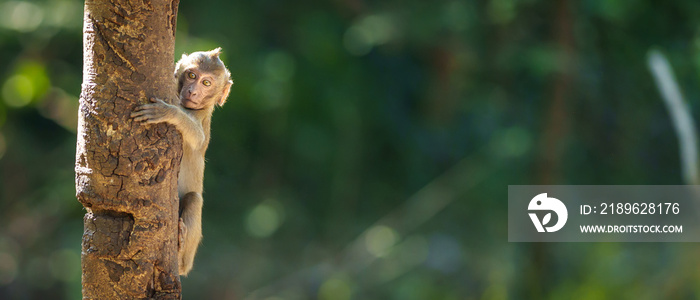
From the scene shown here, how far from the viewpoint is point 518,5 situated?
20.8 feet

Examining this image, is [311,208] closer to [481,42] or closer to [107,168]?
[481,42]

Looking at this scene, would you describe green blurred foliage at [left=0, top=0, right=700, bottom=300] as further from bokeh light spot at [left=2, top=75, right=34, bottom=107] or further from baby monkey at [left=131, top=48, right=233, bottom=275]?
baby monkey at [left=131, top=48, right=233, bottom=275]

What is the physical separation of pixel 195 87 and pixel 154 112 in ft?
Answer: 2.04

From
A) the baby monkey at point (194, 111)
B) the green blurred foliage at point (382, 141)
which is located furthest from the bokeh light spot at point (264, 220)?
the baby monkey at point (194, 111)

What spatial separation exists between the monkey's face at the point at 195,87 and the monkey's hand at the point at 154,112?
22.2 inches

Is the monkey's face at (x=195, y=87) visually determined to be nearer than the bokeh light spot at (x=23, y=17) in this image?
Yes

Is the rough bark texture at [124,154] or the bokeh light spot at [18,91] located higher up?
the bokeh light spot at [18,91]

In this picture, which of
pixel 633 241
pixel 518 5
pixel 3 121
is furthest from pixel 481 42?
pixel 3 121
